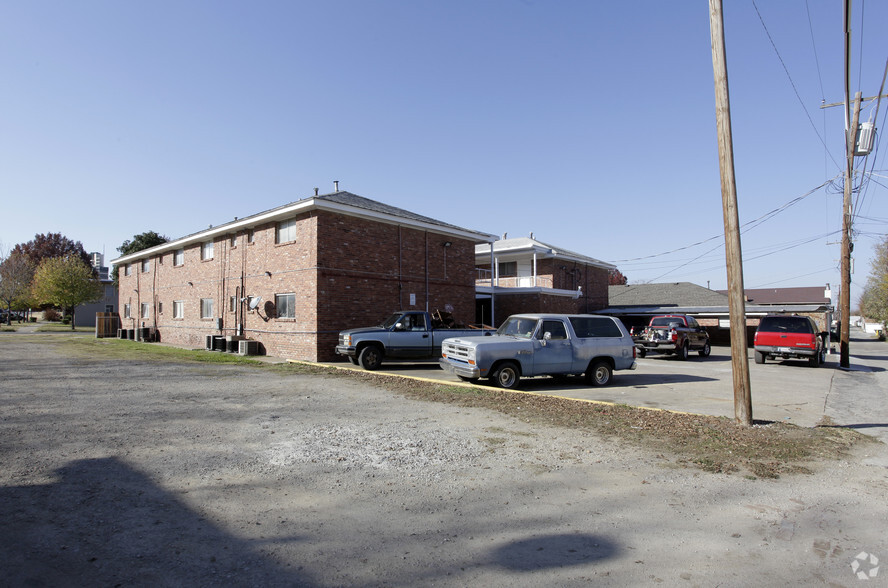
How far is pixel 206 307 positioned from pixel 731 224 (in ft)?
77.0

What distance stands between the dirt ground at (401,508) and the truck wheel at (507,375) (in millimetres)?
3510

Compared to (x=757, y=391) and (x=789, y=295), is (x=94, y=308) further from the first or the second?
(x=789, y=295)

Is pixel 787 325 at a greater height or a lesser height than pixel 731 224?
lesser

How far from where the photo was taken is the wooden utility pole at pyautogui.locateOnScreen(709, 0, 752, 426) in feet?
25.3

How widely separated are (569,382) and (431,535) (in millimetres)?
9896

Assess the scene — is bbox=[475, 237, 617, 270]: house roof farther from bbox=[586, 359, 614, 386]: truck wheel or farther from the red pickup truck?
bbox=[586, 359, 614, 386]: truck wheel

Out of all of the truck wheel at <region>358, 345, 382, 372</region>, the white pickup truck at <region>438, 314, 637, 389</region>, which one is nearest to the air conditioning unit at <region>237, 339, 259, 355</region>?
the truck wheel at <region>358, 345, 382, 372</region>

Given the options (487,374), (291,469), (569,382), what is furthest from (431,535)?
→ (569,382)

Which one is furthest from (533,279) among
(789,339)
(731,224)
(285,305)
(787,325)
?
(731,224)

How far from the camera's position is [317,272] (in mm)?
17562

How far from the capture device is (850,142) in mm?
19234

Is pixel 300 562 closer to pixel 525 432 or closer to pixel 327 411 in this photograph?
pixel 525 432

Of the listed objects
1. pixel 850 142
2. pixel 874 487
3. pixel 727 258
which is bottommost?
pixel 874 487

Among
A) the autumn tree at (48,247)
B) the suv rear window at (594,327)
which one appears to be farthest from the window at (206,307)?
the autumn tree at (48,247)
